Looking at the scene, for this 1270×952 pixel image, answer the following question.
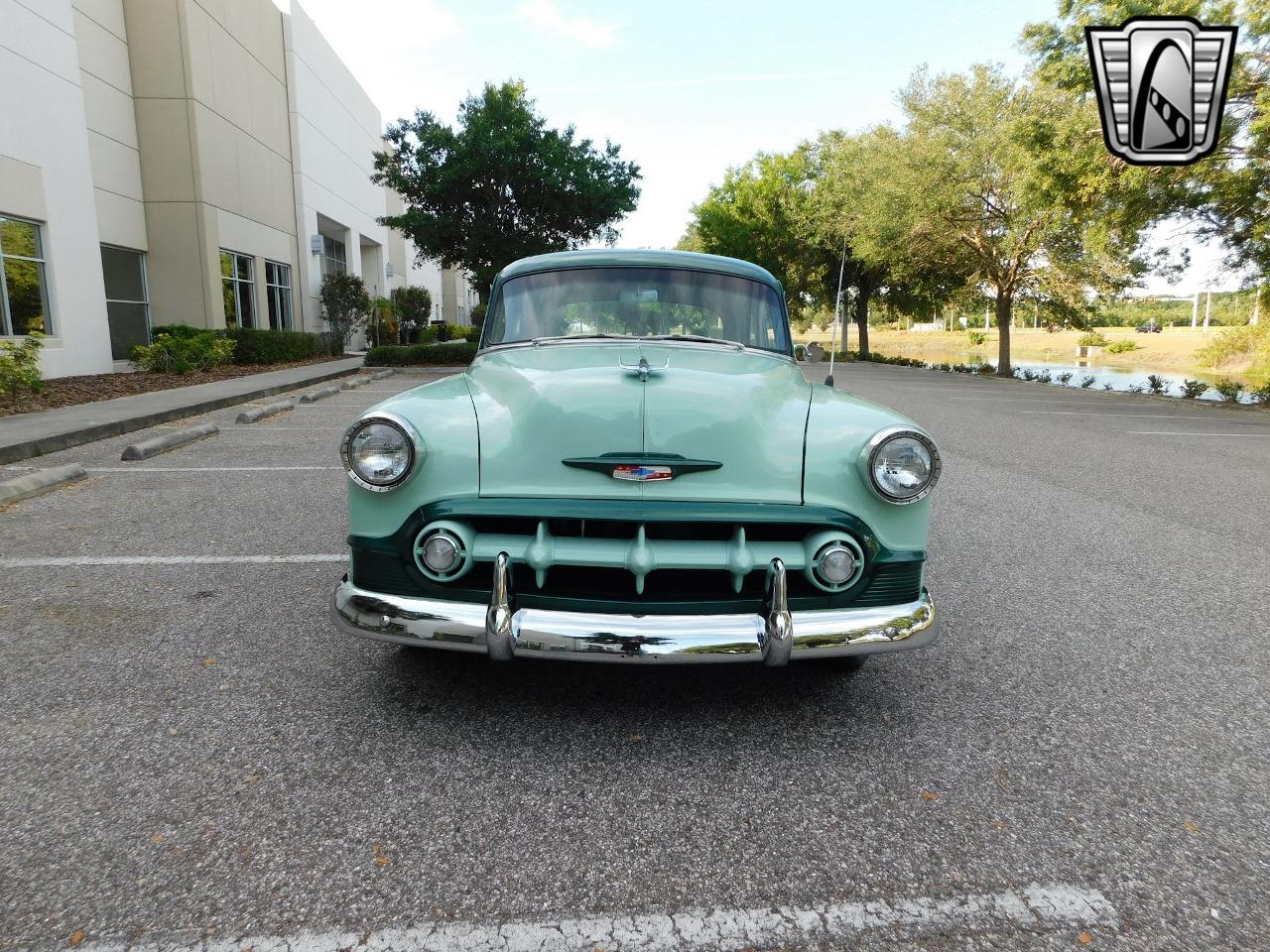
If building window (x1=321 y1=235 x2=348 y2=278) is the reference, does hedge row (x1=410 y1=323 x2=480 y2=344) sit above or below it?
below

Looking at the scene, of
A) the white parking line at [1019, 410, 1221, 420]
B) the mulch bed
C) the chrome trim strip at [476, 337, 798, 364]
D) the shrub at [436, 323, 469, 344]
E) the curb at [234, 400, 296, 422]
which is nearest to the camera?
the chrome trim strip at [476, 337, 798, 364]

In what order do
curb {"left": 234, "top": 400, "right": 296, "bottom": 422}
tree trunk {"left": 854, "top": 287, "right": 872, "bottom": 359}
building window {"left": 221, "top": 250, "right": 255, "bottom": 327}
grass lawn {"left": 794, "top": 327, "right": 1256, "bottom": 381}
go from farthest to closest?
grass lawn {"left": 794, "top": 327, "right": 1256, "bottom": 381} → tree trunk {"left": 854, "top": 287, "right": 872, "bottom": 359} → building window {"left": 221, "top": 250, "right": 255, "bottom": 327} → curb {"left": 234, "top": 400, "right": 296, "bottom": 422}

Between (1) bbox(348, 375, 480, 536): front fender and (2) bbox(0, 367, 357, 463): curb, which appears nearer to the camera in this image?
(1) bbox(348, 375, 480, 536): front fender

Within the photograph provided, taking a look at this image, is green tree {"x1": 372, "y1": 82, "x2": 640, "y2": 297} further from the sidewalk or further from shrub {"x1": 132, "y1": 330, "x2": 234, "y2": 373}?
the sidewalk

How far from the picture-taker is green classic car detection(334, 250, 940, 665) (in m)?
2.38

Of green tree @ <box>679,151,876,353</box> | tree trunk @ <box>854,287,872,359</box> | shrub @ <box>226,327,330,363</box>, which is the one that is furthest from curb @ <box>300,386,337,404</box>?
tree trunk @ <box>854,287,872,359</box>

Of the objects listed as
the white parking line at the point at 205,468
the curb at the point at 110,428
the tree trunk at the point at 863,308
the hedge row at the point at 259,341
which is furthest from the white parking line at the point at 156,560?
the tree trunk at the point at 863,308

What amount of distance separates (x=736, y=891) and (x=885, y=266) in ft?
115

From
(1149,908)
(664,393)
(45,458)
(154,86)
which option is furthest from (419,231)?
(1149,908)

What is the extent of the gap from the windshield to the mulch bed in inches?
361

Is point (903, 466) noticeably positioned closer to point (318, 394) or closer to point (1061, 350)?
point (318, 394)

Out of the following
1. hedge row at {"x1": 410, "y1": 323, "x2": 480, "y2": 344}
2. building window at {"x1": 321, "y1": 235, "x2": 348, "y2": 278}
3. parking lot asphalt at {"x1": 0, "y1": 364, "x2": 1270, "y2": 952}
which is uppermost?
building window at {"x1": 321, "y1": 235, "x2": 348, "y2": 278}

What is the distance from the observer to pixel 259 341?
64.7 ft

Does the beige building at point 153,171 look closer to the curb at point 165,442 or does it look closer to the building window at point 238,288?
the building window at point 238,288
